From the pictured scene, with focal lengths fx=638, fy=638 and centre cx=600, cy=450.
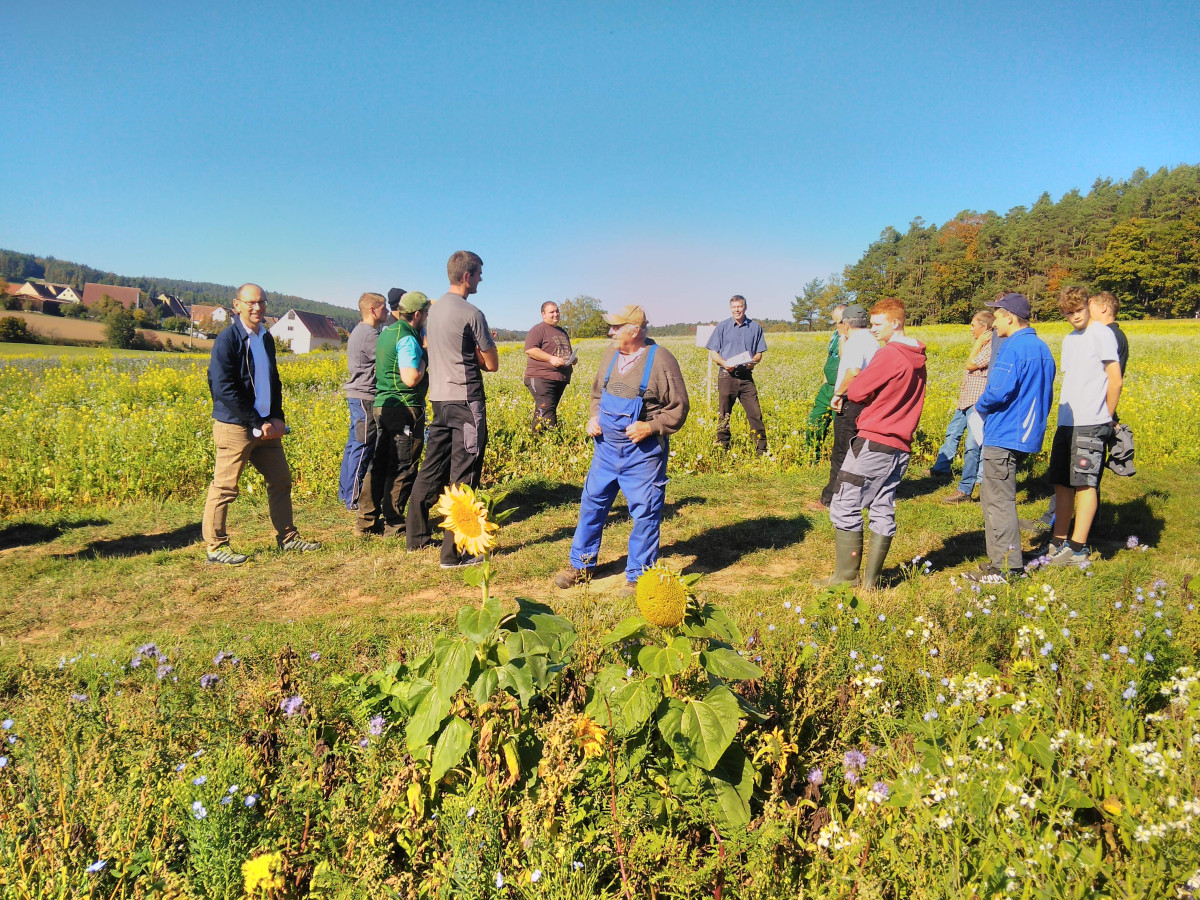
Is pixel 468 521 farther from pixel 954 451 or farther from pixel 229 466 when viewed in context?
pixel 954 451

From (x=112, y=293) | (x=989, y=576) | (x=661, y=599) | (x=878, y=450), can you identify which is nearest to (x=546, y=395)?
(x=878, y=450)

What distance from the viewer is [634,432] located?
15.0 feet

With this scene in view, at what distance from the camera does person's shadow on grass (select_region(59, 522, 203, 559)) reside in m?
5.77

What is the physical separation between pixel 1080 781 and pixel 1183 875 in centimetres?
64

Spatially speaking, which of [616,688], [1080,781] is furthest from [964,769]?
[616,688]

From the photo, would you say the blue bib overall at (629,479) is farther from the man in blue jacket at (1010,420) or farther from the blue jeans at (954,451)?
the blue jeans at (954,451)

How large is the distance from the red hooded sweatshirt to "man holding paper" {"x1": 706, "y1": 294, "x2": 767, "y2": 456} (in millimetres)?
4697

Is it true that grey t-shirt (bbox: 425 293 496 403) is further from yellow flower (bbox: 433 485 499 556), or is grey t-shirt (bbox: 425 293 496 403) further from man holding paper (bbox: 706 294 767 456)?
man holding paper (bbox: 706 294 767 456)

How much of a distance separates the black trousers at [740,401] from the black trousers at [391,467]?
4648 mm

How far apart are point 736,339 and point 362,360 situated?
539 centimetres

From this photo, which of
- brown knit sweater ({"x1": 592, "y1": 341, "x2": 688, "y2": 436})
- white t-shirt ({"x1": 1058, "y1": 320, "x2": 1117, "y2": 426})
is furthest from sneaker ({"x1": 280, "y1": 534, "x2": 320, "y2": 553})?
white t-shirt ({"x1": 1058, "y1": 320, "x2": 1117, "y2": 426})

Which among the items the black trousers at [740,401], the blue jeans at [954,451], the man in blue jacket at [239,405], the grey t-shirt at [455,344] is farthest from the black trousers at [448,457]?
the blue jeans at [954,451]

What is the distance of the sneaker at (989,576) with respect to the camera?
4.74 metres

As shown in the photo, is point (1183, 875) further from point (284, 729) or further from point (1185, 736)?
point (284, 729)
